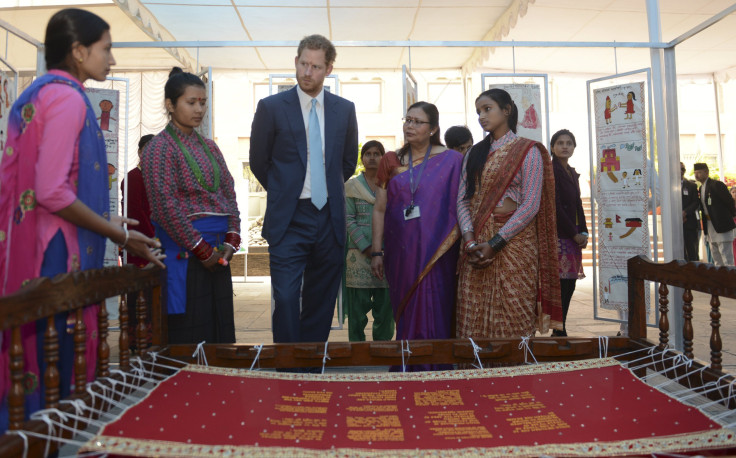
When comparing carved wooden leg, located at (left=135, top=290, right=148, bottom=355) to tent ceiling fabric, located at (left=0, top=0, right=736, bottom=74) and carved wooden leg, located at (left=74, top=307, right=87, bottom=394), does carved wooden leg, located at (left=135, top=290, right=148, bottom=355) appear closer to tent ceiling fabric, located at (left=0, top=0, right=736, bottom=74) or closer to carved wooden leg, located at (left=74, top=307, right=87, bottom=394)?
carved wooden leg, located at (left=74, top=307, right=87, bottom=394)

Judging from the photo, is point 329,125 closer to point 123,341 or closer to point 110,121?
point 123,341

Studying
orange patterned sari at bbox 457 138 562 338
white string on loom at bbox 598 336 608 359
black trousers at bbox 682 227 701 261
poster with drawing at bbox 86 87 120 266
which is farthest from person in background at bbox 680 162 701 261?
poster with drawing at bbox 86 87 120 266

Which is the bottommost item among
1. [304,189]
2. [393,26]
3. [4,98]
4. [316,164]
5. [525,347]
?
[525,347]

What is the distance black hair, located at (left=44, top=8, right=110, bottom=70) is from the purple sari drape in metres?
1.63

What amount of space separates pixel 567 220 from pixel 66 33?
3124 millimetres

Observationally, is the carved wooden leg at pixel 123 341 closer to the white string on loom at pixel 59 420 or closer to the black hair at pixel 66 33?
the white string on loom at pixel 59 420

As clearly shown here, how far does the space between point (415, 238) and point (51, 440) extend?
1.91 m

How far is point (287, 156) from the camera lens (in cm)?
248

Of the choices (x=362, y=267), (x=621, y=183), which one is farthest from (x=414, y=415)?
(x=621, y=183)

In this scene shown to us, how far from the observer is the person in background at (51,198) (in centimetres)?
137

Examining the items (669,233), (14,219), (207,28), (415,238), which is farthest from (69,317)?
(207,28)

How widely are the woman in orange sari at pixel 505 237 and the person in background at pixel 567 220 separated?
114 cm

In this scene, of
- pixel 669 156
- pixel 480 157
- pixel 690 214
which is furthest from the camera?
pixel 690 214

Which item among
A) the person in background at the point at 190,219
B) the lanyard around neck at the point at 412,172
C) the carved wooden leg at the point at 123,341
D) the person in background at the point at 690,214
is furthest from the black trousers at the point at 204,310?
the person in background at the point at 690,214
